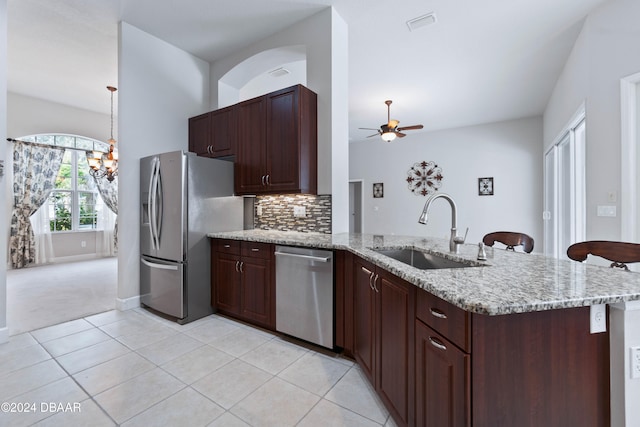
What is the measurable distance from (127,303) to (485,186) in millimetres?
6916

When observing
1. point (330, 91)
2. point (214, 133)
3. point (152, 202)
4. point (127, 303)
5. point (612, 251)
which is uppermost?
point (330, 91)

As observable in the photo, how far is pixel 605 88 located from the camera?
264cm

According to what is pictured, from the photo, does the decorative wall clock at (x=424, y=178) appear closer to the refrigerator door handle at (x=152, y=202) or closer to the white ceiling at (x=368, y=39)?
the white ceiling at (x=368, y=39)

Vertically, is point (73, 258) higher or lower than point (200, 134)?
lower

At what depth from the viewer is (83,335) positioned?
251 centimetres

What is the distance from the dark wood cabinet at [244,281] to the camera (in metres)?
2.55

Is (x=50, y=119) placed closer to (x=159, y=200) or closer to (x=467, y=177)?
(x=159, y=200)

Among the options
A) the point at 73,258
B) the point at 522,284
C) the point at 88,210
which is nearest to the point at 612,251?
the point at 522,284

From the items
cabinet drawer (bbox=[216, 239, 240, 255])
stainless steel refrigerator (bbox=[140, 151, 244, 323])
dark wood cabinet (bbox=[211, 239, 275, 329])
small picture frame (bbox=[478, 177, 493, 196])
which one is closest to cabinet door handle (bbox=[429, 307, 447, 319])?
dark wood cabinet (bbox=[211, 239, 275, 329])

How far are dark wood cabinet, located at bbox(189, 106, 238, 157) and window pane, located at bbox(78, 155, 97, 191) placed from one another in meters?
4.09

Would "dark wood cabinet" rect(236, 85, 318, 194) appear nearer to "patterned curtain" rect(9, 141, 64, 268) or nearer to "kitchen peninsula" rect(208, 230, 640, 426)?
"kitchen peninsula" rect(208, 230, 640, 426)

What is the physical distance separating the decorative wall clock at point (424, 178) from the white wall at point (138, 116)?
17.9ft

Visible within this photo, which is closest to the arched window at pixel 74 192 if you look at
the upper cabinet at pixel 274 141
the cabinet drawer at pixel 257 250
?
the upper cabinet at pixel 274 141

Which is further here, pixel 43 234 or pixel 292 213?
pixel 43 234
